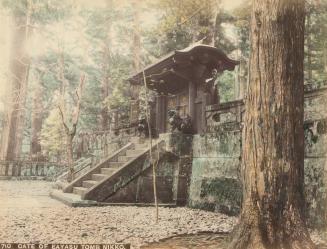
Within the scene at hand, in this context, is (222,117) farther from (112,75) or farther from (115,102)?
(112,75)

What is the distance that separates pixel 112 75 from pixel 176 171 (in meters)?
11.7

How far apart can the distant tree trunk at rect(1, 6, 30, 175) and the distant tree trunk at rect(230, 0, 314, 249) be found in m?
15.3

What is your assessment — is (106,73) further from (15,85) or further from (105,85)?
(15,85)

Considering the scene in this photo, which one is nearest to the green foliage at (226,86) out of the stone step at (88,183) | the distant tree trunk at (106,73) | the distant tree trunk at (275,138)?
the distant tree trunk at (106,73)

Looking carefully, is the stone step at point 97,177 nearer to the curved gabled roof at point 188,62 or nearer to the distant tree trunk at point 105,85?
the curved gabled roof at point 188,62

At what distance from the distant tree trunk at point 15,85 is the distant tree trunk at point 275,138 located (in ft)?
50.1

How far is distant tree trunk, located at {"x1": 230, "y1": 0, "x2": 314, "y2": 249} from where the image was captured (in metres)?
3.63

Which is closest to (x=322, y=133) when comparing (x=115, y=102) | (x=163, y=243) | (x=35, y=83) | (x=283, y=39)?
(x=283, y=39)

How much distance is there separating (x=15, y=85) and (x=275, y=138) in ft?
56.0

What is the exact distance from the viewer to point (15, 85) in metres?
17.8

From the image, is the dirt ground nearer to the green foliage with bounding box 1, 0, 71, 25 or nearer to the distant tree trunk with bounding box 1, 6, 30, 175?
the green foliage with bounding box 1, 0, 71, 25

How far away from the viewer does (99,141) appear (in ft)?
55.3

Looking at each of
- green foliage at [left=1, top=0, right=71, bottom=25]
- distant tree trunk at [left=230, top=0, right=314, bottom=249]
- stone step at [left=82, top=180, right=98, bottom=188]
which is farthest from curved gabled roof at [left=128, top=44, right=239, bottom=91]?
distant tree trunk at [left=230, top=0, right=314, bottom=249]

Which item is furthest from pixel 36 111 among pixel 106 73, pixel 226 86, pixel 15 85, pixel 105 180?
pixel 105 180
